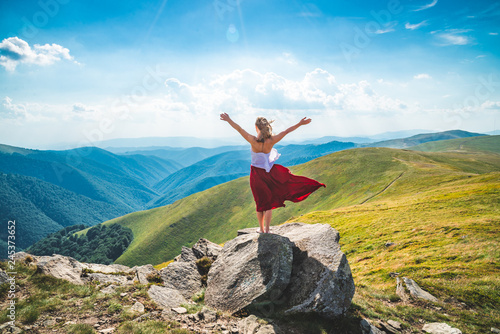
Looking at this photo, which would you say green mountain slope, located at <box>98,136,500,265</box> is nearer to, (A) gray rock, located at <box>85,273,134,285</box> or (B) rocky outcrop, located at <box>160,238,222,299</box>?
(B) rocky outcrop, located at <box>160,238,222,299</box>

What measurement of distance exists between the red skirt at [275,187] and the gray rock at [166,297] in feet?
20.2

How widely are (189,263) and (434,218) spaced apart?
32245 mm

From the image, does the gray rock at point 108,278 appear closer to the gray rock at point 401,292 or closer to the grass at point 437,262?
the grass at point 437,262

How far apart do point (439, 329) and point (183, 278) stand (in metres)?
13.4

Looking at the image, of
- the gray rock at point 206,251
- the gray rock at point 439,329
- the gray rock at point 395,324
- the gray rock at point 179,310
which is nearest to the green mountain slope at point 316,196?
the gray rock at point 439,329

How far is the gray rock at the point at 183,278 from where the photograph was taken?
47.0 ft

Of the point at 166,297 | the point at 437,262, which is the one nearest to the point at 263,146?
the point at 166,297

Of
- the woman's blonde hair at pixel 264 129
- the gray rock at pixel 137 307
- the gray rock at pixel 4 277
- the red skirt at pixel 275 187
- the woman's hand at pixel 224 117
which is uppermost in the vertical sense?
the woman's hand at pixel 224 117

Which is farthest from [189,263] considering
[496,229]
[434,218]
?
[434,218]

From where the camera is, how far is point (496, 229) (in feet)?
71.8

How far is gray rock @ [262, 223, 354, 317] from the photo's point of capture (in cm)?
1028

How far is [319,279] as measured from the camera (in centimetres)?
1097

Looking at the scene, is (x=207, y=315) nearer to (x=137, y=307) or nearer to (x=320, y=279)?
(x=137, y=307)

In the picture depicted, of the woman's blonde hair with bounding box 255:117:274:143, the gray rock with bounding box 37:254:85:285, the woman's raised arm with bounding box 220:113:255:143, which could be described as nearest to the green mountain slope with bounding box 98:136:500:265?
the woman's blonde hair with bounding box 255:117:274:143
